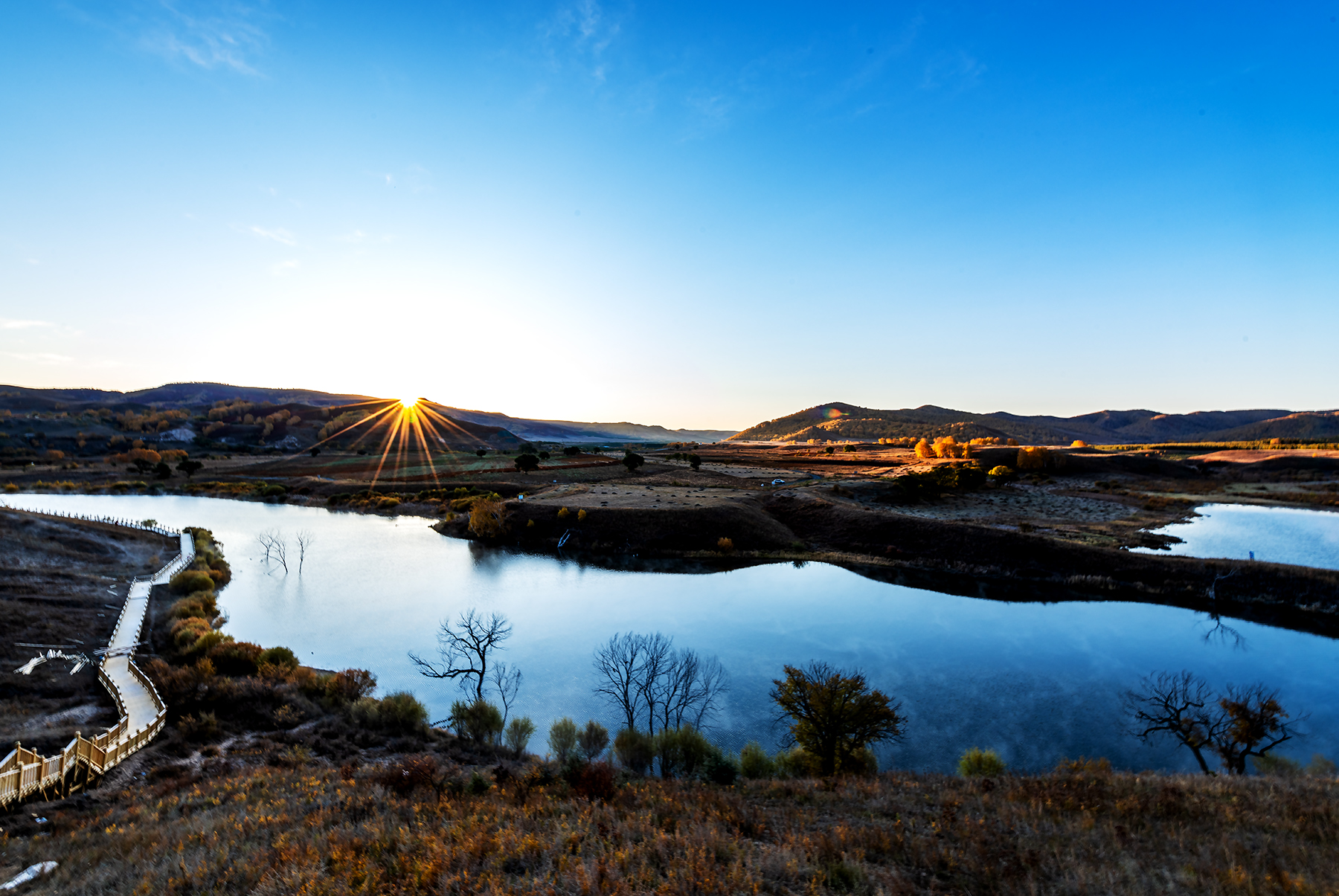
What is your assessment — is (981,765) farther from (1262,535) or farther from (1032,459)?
(1032,459)

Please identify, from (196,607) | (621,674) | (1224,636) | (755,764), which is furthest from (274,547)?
(1224,636)

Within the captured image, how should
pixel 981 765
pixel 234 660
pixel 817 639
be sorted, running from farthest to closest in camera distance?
1. pixel 817 639
2. pixel 234 660
3. pixel 981 765

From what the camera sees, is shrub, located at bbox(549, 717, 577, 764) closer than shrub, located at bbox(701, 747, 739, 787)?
No

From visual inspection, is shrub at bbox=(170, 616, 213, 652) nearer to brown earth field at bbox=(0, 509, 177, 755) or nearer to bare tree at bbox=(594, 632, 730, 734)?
brown earth field at bbox=(0, 509, 177, 755)

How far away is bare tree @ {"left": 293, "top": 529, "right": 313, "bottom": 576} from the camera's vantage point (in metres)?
44.2

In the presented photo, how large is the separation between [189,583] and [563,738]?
108 feet

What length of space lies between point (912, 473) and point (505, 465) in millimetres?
72524

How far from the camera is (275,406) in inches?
6565

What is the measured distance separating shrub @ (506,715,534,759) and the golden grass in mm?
5937

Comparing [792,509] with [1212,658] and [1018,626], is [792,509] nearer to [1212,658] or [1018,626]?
[1018,626]

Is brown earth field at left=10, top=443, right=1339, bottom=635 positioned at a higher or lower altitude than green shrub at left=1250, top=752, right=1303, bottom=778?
higher

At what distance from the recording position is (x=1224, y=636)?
30.0m

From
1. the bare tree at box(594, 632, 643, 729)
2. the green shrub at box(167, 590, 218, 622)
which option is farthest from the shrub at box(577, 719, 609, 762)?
the green shrub at box(167, 590, 218, 622)

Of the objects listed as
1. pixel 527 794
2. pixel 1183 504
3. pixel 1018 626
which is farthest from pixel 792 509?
pixel 527 794
